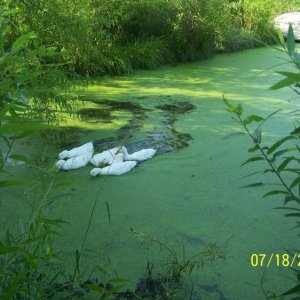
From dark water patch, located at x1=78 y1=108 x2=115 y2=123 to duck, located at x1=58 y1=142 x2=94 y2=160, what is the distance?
1.88 feet

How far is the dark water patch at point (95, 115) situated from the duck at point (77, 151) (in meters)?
0.57

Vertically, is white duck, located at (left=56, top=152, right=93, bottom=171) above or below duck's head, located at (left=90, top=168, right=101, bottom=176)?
above

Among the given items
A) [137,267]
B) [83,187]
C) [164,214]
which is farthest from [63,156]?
[137,267]

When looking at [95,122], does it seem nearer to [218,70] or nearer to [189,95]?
[189,95]

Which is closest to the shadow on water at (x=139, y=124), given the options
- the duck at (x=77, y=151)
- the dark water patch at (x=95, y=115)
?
the dark water patch at (x=95, y=115)

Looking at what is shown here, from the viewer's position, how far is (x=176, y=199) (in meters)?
2.07

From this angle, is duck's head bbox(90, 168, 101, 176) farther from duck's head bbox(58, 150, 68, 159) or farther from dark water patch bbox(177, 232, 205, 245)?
dark water patch bbox(177, 232, 205, 245)

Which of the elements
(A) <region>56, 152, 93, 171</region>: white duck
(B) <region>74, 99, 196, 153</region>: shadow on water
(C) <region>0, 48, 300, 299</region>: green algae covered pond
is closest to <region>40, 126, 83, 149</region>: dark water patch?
(C) <region>0, 48, 300, 299</region>: green algae covered pond

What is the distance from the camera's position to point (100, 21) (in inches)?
161

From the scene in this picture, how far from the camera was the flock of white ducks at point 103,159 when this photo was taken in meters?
2.31

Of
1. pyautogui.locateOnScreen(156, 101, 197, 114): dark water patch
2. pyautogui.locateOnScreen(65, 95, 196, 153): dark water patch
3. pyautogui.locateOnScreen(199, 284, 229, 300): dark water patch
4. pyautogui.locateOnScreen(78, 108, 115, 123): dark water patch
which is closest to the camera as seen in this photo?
pyautogui.locateOnScreen(199, 284, 229, 300): dark water patch

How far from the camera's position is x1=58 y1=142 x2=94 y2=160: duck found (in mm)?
2473

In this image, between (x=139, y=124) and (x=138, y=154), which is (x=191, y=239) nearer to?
(x=138, y=154)

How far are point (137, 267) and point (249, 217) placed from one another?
0.56 m
